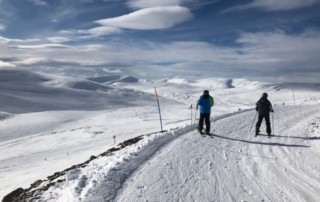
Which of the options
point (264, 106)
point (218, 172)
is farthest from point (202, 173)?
point (264, 106)

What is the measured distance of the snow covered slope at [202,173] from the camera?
27.6 feet

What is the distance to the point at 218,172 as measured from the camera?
10.3 metres

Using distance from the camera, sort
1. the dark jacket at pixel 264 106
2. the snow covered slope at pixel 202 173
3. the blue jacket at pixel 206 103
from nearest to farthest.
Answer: the snow covered slope at pixel 202 173
the blue jacket at pixel 206 103
the dark jacket at pixel 264 106

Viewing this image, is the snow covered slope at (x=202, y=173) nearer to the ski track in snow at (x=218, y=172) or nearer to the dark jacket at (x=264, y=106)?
the ski track in snow at (x=218, y=172)

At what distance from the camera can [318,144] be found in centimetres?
1448

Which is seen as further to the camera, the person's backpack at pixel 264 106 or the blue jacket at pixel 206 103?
the person's backpack at pixel 264 106

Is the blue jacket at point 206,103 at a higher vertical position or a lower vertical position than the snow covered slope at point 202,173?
higher

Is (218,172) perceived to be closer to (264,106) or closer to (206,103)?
(206,103)

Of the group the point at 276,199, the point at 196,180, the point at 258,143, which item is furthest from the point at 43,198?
the point at 258,143

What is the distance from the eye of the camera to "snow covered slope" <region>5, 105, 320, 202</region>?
27.6 feet

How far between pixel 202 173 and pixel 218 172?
544 mm

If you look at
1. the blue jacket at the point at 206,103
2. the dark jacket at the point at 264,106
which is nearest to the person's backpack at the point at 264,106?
the dark jacket at the point at 264,106

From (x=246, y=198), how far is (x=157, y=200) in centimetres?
228

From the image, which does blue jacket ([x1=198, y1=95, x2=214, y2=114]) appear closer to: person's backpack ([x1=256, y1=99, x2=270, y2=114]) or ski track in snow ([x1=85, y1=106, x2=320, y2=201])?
ski track in snow ([x1=85, y1=106, x2=320, y2=201])
